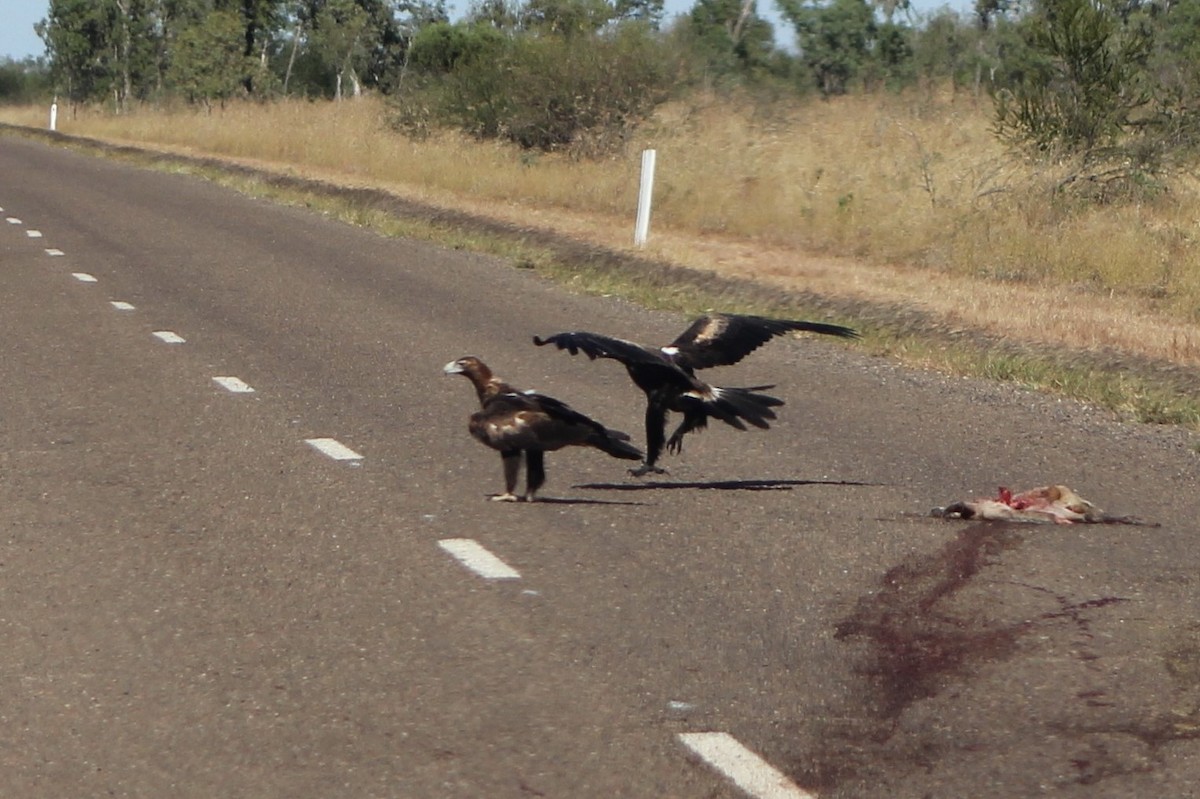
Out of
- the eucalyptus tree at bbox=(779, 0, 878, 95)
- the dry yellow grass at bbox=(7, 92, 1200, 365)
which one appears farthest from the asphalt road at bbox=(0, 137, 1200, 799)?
the eucalyptus tree at bbox=(779, 0, 878, 95)

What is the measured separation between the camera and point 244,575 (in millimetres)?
5977

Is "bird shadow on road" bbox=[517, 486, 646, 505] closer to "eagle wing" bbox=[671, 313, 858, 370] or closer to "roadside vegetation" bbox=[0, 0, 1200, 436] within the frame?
"eagle wing" bbox=[671, 313, 858, 370]

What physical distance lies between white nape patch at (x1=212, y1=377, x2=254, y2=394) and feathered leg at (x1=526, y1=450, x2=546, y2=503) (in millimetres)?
3057

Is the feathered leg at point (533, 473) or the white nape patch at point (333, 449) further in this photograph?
the white nape patch at point (333, 449)

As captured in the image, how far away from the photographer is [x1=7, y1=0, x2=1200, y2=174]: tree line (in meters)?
20.0

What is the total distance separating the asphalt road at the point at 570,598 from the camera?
171 inches

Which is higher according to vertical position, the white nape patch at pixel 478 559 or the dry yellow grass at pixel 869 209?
the dry yellow grass at pixel 869 209

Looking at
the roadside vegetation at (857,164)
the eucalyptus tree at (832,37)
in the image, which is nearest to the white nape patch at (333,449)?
the roadside vegetation at (857,164)

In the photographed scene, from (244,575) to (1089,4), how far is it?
51.5 ft

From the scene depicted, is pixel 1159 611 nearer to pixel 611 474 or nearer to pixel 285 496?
pixel 611 474

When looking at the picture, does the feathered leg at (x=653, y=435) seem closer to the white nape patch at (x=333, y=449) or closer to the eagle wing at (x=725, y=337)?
the eagle wing at (x=725, y=337)

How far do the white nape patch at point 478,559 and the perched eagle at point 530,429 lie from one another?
1.63ft

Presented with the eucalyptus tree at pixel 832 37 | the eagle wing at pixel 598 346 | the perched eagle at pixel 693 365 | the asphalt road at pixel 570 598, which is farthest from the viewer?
the eucalyptus tree at pixel 832 37

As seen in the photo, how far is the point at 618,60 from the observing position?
28828 mm
